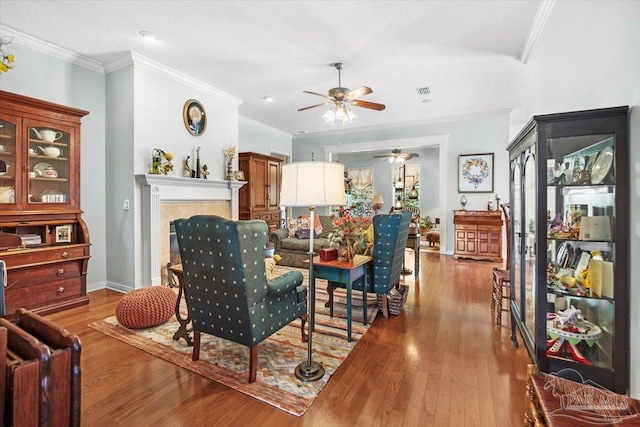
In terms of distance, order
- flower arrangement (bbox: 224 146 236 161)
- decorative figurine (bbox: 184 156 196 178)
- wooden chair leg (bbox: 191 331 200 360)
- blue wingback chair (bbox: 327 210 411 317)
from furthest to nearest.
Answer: flower arrangement (bbox: 224 146 236 161), decorative figurine (bbox: 184 156 196 178), blue wingback chair (bbox: 327 210 411 317), wooden chair leg (bbox: 191 331 200 360)

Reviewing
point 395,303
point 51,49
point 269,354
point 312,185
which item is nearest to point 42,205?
point 51,49

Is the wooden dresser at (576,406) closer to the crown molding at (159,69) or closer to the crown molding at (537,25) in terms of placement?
the crown molding at (537,25)

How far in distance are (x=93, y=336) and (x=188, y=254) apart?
154 centimetres

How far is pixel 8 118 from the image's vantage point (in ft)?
10.1

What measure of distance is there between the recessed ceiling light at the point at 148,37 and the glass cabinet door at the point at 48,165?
1.35 metres

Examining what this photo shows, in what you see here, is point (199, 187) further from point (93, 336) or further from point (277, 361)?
point (277, 361)

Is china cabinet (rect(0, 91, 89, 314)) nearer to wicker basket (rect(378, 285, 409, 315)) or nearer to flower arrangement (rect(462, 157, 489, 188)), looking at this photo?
wicker basket (rect(378, 285, 409, 315))

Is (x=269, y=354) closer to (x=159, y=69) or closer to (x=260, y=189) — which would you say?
(x=159, y=69)

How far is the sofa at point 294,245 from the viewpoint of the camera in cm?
534

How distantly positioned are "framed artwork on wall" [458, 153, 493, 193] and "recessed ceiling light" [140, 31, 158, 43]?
5847 millimetres

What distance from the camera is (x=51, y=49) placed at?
3.65 m

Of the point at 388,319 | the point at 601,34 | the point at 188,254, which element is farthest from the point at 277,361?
the point at 601,34

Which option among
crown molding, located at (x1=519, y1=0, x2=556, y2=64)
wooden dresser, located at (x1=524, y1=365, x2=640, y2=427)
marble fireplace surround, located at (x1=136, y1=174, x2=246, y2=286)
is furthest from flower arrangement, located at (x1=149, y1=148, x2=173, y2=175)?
crown molding, located at (x1=519, y1=0, x2=556, y2=64)

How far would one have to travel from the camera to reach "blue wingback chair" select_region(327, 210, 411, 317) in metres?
3.08
